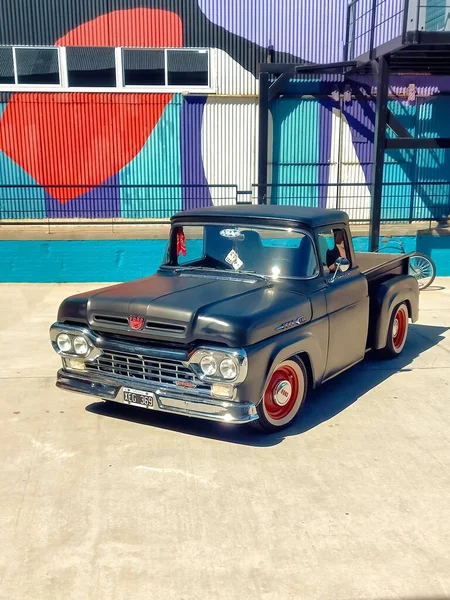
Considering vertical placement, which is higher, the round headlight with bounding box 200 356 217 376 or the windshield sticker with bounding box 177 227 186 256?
the windshield sticker with bounding box 177 227 186 256

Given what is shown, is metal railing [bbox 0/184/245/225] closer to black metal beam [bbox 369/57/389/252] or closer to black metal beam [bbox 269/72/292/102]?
black metal beam [bbox 269/72/292/102]

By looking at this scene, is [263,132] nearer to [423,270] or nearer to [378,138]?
[378,138]

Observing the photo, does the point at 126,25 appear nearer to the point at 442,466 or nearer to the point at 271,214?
the point at 271,214

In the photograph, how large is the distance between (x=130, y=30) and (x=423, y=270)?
8160 mm

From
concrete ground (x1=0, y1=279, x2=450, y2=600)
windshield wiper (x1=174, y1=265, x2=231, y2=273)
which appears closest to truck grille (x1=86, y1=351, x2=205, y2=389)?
concrete ground (x1=0, y1=279, x2=450, y2=600)

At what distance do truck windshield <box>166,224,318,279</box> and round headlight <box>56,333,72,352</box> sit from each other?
137 cm

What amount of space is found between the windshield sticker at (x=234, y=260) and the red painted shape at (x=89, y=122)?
29.2 ft

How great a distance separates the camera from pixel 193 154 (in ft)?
45.6

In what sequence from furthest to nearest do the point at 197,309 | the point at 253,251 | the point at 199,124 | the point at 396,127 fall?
the point at 199,124
the point at 396,127
the point at 253,251
the point at 197,309

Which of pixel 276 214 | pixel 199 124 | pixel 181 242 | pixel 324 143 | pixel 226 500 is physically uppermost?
pixel 199 124

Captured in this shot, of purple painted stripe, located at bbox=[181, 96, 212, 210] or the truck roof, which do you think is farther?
purple painted stripe, located at bbox=[181, 96, 212, 210]

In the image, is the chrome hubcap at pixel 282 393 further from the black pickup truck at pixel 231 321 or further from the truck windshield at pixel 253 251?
the truck windshield at pixel 253 251

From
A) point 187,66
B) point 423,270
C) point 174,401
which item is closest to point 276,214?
point 174,401

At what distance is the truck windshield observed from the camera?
17.8 ft
